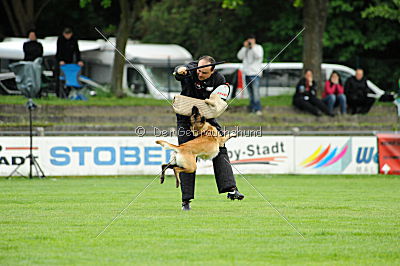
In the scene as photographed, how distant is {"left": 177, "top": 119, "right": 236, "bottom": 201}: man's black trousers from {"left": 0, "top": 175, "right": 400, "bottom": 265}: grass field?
308mm

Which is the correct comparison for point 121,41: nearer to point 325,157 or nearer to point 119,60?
point 119,60

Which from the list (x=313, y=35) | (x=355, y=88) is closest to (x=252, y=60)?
(x=355, y=88)

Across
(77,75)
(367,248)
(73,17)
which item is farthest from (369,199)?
(73,17)

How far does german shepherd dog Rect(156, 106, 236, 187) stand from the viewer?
1105 centimetres

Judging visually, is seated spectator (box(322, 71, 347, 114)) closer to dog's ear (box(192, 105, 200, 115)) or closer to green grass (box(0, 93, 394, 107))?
green grass (box(0, 93, 394, 107))

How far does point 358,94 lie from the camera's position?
83.6 feet

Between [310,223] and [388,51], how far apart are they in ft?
97.6

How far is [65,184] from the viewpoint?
17.5 meters

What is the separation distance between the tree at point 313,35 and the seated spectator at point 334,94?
258cm

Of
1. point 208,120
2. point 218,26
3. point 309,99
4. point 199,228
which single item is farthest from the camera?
point 218,26

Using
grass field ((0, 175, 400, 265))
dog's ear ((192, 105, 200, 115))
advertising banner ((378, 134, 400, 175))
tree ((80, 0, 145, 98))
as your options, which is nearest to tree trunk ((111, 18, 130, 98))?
tree ((80, 0, 145, 98))

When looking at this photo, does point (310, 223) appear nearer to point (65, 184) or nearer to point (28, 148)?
point (65, 184)

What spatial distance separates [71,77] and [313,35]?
8456mm

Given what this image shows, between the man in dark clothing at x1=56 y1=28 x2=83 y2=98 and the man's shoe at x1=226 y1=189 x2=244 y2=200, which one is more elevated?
the man in dark clothing at x1=56 y1=28 x2=83 y2=98
